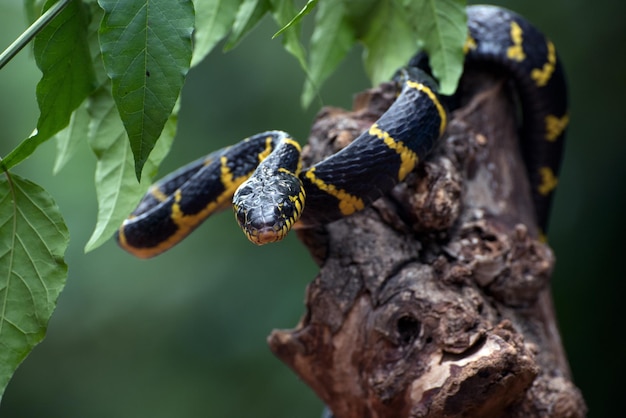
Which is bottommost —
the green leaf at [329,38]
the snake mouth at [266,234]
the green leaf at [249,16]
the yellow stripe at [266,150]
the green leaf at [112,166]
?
the snake mouth at [266,234]

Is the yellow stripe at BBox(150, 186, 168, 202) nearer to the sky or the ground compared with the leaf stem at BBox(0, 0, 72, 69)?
nearer to the ground

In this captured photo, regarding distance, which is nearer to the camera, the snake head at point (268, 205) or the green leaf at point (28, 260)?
the green leaf at point (28, 260)

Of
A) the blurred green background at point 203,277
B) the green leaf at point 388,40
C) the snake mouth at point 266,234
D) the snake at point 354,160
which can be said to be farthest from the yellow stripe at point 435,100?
the blurred green background at point 203,277

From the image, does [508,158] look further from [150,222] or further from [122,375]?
[122,375]

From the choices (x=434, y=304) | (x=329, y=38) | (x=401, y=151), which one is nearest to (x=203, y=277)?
(x=329, y=38)

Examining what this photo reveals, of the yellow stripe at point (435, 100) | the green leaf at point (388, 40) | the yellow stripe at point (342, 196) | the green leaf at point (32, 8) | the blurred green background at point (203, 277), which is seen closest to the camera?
the yellow stripe at point (342, 196)

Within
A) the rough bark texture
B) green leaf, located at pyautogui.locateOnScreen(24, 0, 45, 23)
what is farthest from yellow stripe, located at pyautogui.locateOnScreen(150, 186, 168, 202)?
green leaf, located at pyautogui.locateOnScreen(24, 0, 45, 23)

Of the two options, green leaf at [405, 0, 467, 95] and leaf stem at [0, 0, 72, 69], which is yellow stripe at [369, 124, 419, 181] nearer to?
green leaf at [405, 0, 467, 95]

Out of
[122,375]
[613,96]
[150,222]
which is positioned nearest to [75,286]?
[122,375]

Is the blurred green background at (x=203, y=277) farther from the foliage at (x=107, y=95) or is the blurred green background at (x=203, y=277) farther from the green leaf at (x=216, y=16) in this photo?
the green leaf at (x=216, y=16)
